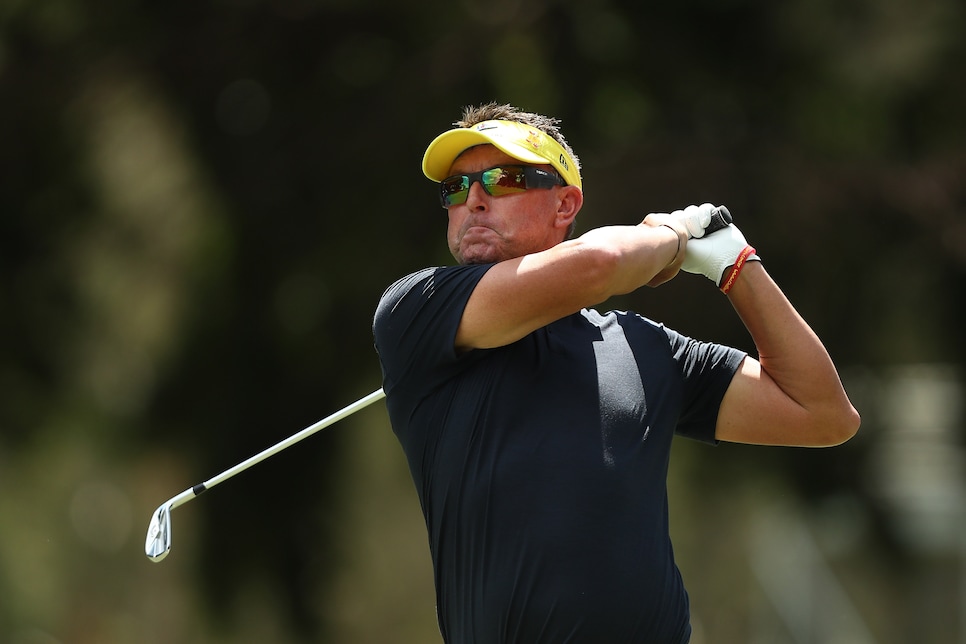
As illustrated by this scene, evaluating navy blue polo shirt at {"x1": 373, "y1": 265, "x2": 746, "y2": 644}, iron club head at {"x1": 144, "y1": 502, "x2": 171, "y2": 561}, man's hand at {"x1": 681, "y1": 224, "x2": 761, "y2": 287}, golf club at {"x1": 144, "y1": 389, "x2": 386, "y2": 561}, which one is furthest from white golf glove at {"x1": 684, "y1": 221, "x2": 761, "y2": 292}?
iron club head at {"x1": 144, "y1": 502, "x2": 171, "y2": 561}

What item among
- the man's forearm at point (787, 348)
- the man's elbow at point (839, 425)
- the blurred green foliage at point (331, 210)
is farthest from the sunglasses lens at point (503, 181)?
the blurred green foliage at point (331, 210)

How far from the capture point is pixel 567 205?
3164 millimetres

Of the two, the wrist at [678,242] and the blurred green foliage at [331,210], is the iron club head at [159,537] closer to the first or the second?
the wrist at [678,242]

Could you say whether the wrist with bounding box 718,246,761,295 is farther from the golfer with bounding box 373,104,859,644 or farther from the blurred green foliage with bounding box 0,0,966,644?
the blurred green foliage with bounding box 0,0,966,644

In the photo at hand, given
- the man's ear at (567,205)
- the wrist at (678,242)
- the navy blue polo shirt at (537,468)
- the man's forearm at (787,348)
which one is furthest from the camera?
the man's ear at (567,205)

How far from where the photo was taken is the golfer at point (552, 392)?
8.45 feet

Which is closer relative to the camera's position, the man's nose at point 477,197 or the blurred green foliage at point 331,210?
the man's nose at point 477,197

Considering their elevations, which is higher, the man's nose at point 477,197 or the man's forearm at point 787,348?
the man's nose at point 477,197

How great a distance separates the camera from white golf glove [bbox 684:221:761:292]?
2959 millimetres

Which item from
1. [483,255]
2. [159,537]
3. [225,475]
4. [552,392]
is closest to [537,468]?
[552,392]

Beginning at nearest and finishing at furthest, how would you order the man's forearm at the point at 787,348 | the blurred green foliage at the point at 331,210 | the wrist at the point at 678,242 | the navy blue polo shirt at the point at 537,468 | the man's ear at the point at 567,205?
the navy blue polo shirt at the point at 537,468 → the wrist at the point at 678,242 → the man's forearm at the point at 787,348 → the man's ear at the point at 567,205 → the blurred green foliage at the point at 331,210

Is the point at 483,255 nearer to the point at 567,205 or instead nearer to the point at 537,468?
the point at 567,205

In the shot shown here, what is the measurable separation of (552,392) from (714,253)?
535 millimetres

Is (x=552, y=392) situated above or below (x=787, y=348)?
above
